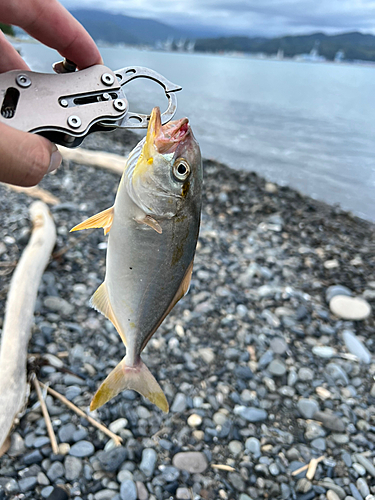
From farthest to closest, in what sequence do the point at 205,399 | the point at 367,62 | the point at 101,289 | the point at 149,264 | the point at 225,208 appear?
the point at 367,62 < the point at 225,208 < the point at 205,399 < the point at 101,289 < the point at 149,264

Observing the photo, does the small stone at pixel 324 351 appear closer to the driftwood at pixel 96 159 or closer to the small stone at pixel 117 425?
the small stone at pixel 117 425

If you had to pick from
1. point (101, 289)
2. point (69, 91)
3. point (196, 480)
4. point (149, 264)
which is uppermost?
point (69, 91)

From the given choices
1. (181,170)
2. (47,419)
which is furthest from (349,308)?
(181,170)

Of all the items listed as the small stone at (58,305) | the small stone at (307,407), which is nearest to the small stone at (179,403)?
the small stone at (307,407)

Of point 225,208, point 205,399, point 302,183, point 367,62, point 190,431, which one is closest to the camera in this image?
point 190,431

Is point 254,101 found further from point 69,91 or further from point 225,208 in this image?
point 69,91

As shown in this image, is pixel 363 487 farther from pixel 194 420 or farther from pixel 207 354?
pixel 207 354

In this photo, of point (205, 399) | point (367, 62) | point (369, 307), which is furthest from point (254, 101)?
point (367, 62)

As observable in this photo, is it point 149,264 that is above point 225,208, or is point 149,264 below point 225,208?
above
